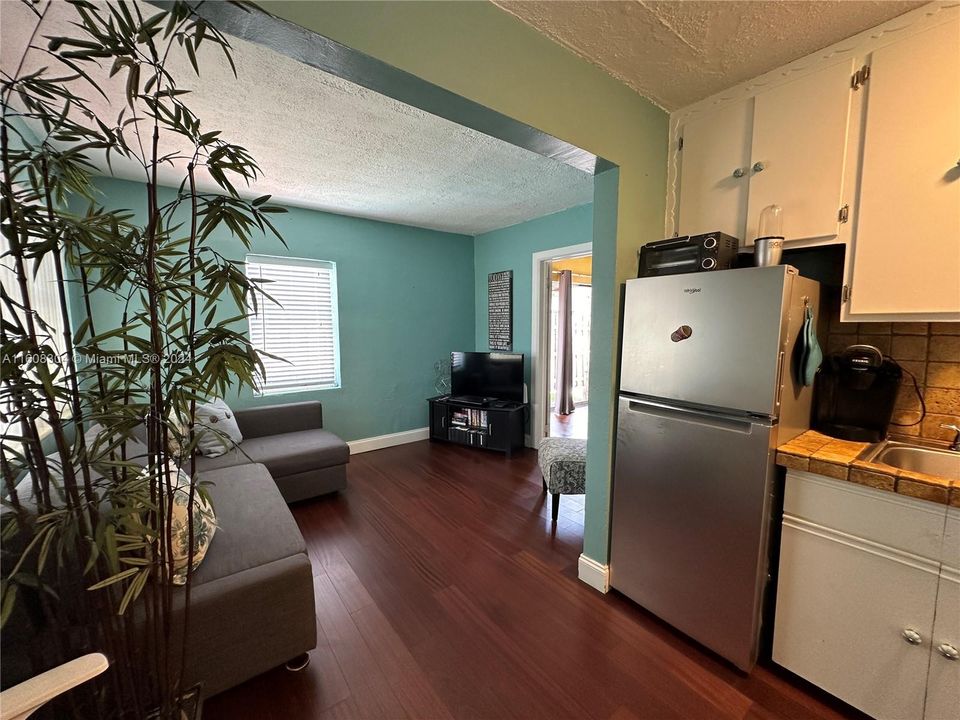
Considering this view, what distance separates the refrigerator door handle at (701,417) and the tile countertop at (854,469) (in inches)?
6.0

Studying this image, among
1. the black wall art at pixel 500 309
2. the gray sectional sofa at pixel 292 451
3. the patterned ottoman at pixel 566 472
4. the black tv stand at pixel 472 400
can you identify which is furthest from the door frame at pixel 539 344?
the gray sectional sofa at pixel 292 451

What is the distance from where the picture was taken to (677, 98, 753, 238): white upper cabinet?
1791mm

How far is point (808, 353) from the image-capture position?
149 centimetres

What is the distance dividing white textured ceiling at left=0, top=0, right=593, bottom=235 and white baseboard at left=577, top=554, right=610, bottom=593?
7.88 feet

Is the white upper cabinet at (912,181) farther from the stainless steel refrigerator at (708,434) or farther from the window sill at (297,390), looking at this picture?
the window sill at (297,390)

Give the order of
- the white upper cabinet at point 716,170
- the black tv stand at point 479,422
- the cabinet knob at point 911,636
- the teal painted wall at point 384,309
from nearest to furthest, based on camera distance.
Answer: the cabinet knob at point 911,636 < the white upper cabinet at point 716,170 < the teal painted wall at point 384,309 < the black tv stand at point 479,422

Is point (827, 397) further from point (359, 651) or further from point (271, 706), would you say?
point (271, 706)

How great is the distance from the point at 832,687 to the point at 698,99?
2504 millimetres

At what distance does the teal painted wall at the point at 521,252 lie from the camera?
3689 mm

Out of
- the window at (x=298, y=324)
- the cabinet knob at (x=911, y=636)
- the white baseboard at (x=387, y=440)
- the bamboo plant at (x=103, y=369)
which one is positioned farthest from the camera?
the white baseboard at (x=387, y=440)

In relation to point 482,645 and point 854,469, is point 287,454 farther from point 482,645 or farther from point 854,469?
point 854,469

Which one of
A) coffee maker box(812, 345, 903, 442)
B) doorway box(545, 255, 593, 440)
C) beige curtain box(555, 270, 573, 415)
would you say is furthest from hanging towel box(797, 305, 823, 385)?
beige curtain box(555, 270, 573, 415)

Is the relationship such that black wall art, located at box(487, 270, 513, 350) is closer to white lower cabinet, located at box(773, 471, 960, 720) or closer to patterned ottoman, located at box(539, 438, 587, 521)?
patterned ottoman, located at box(539, 438, 587, 521)

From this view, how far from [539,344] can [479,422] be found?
104cm
